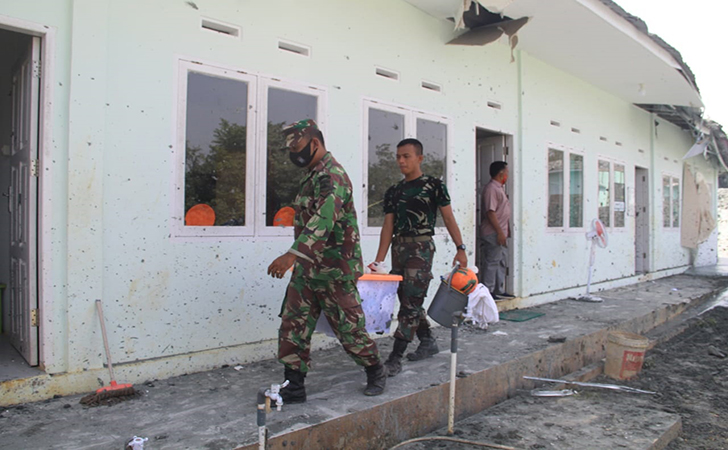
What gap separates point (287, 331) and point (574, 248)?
6865mm

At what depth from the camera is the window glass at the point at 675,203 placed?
42.9 feet

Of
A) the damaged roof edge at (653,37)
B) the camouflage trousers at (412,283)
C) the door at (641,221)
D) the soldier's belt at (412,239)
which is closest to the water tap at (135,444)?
the camouflage trousers at (412,283)


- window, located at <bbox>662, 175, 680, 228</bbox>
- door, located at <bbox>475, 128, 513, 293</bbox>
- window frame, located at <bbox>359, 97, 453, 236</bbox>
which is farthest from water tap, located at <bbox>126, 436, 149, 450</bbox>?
window, located at <bbox>662, 175, 680, 228</bbox>

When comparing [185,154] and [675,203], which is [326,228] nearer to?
[185,154]

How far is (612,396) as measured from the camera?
4.54 metres

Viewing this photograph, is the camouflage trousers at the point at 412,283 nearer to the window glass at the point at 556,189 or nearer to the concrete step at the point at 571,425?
the concrete step at the point at 571,425

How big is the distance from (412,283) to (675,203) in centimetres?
1221

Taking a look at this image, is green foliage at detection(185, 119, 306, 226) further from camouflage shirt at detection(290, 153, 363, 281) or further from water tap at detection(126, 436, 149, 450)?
water tap at detection(126, 436, 149, 450)

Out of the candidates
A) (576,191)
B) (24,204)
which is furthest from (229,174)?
(576,191)

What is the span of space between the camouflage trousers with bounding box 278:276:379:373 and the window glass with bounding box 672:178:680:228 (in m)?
12.8

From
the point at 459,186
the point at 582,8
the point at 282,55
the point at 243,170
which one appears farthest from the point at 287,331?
the point at 582,8

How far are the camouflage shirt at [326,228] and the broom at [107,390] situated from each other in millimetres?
1446

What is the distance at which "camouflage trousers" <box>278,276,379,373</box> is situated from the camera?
319 cm

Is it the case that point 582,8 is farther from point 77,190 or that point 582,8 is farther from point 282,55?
point 77,190
